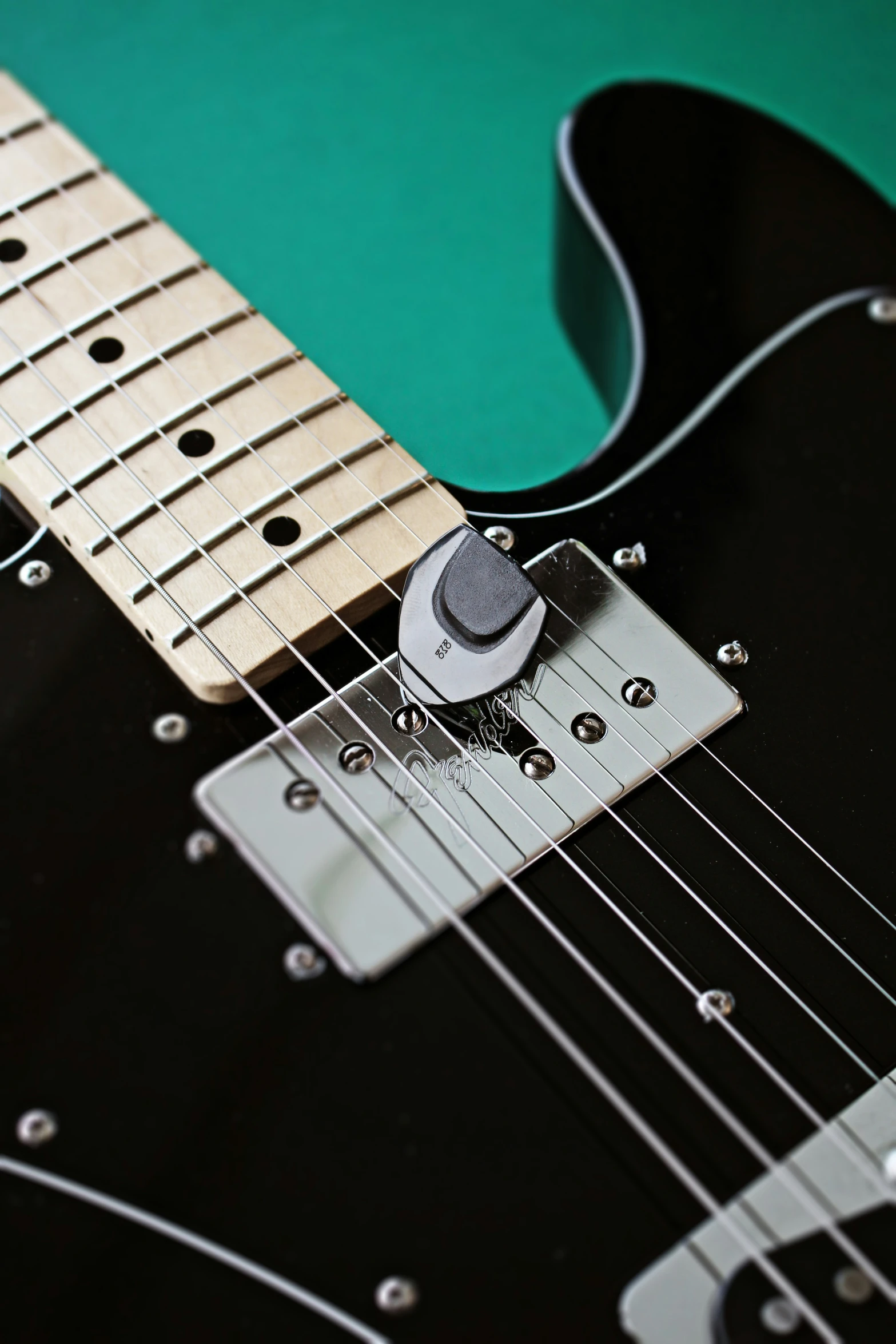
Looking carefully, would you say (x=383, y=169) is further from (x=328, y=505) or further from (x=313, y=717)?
(x=313, y=717)

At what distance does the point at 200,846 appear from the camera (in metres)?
0.61

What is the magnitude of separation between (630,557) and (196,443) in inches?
10.9

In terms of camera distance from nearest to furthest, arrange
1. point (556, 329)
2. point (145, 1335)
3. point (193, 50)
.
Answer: point (145, 1335)
point (556, 329)
point (193, 50)

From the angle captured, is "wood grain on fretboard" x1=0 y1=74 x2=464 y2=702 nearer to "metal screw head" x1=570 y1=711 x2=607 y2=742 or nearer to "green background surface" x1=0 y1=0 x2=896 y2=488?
"metal screw head" x1=570 y1=711 x2=607 y2=742

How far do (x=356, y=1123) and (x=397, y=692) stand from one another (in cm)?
22

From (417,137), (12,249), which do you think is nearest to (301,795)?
(12,249)

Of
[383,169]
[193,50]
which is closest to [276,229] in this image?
[383,169]

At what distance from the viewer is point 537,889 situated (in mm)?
601

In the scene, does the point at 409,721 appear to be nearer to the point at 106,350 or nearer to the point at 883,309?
the point at 106,350

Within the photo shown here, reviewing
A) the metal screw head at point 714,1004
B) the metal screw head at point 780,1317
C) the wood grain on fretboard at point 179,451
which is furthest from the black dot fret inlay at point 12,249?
the metal screw head at point 780,1317

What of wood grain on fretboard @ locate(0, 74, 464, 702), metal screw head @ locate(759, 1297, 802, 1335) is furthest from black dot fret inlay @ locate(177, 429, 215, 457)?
metal screw head @ locate(759, 1297, 802, 1335)

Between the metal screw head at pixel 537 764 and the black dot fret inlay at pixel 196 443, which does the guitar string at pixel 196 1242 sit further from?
the black dot fret inlay at pixel 196 443

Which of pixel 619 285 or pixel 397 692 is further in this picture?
pixel 619 285

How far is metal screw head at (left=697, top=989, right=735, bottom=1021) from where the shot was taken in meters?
0.57
